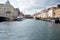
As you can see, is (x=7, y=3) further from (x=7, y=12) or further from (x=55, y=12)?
(x=55, y=12)

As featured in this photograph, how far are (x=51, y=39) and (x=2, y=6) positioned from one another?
79.7 metres

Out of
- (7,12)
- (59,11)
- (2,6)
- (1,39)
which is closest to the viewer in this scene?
(1,39)

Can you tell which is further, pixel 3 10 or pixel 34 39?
pixel 3 10

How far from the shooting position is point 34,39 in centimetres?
1173

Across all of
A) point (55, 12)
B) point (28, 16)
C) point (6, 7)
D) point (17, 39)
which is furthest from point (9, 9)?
point (17, 39)

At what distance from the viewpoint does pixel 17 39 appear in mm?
11688

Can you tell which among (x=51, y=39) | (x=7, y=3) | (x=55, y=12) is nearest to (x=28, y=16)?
(x=7, y=3)

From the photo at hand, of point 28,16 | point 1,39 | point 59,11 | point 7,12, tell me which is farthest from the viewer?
point 28,16

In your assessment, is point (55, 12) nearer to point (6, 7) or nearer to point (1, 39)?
point (6, 7)

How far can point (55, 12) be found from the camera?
77.2 meters

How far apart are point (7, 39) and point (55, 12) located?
6695 centimetres

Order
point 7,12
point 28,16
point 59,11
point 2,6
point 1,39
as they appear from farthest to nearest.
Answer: point 28,16 → point 2,6 → point 7,12 → point 59,11 → point 1,39

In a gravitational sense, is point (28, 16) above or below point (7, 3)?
below

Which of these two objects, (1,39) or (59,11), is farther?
(59,11)
